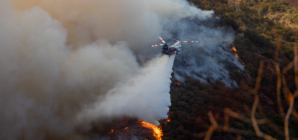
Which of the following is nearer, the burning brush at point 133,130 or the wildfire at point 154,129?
the burning brush at point 133,130

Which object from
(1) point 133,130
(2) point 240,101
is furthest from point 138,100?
(2) point 240,101

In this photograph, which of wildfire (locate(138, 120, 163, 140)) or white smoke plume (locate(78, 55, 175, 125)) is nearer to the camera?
wildfire (locate(138, 120, 163, 140))

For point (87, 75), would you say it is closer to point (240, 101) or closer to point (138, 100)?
point (138, 100)

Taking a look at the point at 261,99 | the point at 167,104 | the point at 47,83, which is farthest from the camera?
the point at 261,99

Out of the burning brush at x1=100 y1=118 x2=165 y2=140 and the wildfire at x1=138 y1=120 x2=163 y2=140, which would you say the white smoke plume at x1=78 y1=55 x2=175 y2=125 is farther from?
the burning brush at x1=100 y1=118 x2=165 y2=140

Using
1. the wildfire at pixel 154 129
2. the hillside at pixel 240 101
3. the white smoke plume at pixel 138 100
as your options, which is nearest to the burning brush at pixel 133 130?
the wildfire at pixel 154 129

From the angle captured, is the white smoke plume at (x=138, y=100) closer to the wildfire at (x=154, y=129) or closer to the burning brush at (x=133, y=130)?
the wildfire at (x=154, y=129)

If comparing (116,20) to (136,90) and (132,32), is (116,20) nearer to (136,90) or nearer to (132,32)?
(132,32)

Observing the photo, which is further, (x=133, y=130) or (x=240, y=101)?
(x=240, y=101)

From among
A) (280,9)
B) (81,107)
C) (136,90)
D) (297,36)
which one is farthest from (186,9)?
(280,9)

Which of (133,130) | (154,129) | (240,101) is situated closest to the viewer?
(133,130)

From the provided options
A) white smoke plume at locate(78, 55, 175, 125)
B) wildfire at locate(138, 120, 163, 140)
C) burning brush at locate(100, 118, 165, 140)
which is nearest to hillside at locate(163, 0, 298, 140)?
wildfire at locate(138, 120, 163, 140)
